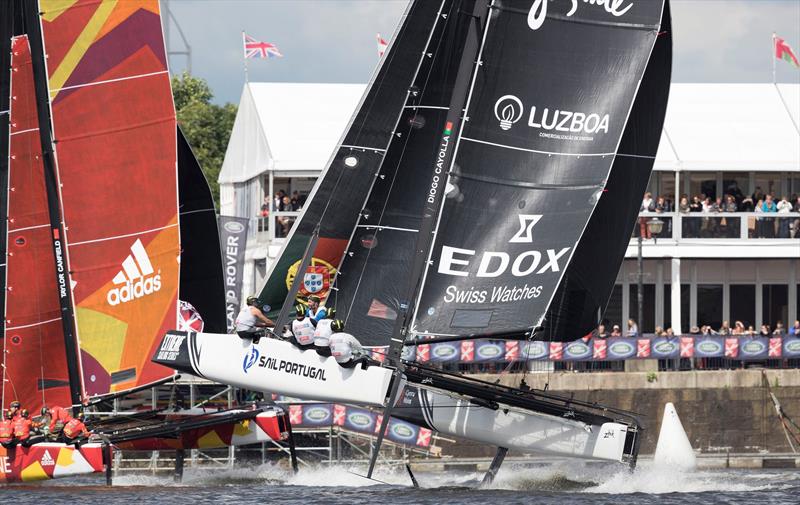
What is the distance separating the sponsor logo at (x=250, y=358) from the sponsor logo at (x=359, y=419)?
23.5 feet

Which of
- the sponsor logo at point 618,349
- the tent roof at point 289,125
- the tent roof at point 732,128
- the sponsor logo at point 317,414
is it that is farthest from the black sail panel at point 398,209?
the tent roof at point 732,128

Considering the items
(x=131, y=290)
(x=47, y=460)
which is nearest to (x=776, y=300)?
(x=131, y=290)

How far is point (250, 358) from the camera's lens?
23234 mm

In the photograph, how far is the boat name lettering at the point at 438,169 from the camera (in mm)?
23031

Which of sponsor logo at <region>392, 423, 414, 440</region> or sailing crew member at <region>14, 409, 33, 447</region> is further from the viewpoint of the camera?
sponsor logo at <region>392, 423, 414, 440</region>

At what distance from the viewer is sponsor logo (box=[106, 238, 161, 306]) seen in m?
27.0

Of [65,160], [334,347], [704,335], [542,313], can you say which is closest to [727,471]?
[704,335]

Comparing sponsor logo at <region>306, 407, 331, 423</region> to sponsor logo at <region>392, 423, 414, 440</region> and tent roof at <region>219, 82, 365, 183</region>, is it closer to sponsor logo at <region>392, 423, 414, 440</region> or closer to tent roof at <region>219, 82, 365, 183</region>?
sponsor logo at <region>392, 423, 414, 440</region>

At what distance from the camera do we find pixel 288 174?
4100cm

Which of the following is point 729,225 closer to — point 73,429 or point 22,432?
point 73,429

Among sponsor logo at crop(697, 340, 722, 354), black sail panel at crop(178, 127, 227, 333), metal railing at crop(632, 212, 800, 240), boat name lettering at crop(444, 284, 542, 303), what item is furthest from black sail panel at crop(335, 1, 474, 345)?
metal railing at crop(632, 212, 800, 240)

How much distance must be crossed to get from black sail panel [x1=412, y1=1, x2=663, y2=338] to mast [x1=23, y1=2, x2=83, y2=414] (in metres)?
6.44

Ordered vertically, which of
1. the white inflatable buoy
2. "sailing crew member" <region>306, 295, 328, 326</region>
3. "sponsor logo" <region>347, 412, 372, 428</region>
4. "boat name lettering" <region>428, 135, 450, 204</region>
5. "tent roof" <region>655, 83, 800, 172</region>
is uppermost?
"tent roof" <region>655, 83, 800, 172</region>

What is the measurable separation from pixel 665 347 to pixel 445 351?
4.70 metres
